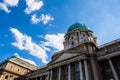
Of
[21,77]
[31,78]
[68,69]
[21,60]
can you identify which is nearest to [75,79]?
[68,69]

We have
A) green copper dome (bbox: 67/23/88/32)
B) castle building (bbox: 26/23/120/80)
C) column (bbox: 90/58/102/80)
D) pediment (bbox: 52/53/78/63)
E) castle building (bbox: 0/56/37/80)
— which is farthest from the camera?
green copper dome (bbox: 67/23/88/32)

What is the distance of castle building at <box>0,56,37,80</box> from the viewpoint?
1994 inches

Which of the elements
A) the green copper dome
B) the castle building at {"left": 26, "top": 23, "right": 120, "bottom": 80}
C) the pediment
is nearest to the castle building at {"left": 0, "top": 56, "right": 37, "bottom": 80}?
the castle building at {"left": 26, "top": 23, "right": 120, "bottom": 80}

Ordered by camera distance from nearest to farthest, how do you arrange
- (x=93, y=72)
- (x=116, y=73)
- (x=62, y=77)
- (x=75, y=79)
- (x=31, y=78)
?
(x=116, y=73) → (x=93, y=72) → (x=75, y=79) → (x=62, y=77) → (x=31, y=78)

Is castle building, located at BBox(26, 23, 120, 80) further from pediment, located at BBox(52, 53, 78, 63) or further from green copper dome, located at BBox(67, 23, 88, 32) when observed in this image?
green copper dome, located at BBox(67, 23, 88, 32)

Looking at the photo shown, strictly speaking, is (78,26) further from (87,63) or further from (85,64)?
(85,64)

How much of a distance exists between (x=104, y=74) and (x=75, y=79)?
25.1 feet

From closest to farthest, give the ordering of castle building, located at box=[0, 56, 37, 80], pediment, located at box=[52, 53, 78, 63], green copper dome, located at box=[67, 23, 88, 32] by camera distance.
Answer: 1. pediment, located at box=[52, 53, 78, 63]
2. castle building, located at box=[0, 56, 37, 80]
3. green copper dome, located at box=[67, 23, 88, 32]

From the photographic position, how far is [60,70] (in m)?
39.2

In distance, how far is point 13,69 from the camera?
5397 centimetres

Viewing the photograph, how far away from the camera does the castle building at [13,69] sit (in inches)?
1994

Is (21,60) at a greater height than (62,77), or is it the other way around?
(21,60)

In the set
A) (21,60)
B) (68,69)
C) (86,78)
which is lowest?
(86,78)

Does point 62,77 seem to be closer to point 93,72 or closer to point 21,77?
A: point 93,72
